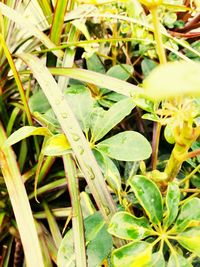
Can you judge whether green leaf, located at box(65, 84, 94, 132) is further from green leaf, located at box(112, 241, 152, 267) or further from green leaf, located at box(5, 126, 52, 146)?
green leaf, located at box(112, 241, 152, 267)

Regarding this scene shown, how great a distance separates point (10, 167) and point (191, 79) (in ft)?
1.55

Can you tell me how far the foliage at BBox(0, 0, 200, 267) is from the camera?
16.7 inches

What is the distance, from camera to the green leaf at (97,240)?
1.59 ft

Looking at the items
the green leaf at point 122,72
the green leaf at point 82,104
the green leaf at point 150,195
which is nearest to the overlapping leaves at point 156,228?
the green leaf at point 150,195

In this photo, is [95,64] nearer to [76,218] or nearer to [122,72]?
[122,72]

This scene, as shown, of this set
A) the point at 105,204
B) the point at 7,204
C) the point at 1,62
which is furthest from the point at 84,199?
the point at 1,62

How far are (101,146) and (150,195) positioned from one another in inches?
3.5

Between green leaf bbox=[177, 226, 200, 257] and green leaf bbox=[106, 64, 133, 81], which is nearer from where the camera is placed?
green leaf bbox=[177, 226, 200, 257]

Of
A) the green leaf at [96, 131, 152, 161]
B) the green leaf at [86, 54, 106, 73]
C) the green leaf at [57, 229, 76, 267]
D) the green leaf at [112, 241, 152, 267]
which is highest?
the green leaf at [86, 54, 106, 73]

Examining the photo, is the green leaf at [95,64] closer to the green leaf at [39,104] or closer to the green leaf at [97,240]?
the green leaf at [39,104]

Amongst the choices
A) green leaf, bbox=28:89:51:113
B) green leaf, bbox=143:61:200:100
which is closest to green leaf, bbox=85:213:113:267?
green leaf, bbox=28:89:51:113

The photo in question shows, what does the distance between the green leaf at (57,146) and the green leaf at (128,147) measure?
0.05 meters

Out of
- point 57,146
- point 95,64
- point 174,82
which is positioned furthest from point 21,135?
point 174,82

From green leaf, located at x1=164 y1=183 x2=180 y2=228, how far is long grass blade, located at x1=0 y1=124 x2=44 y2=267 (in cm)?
18
